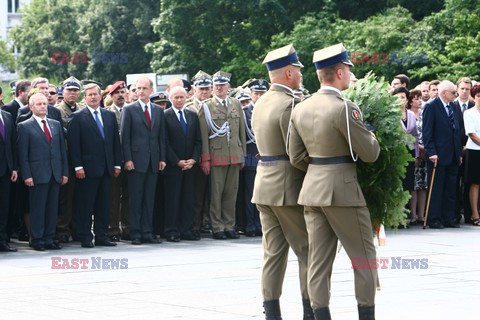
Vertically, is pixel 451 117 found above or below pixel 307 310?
above

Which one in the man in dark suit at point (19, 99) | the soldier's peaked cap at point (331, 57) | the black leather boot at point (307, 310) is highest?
the soldier's peaked cap at point (331, 57)

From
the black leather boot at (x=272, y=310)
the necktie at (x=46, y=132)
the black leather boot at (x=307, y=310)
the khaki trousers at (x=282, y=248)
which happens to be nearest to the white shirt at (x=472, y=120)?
the necktie at (x=46, y=132)

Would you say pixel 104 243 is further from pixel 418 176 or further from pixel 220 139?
pixel 418 176

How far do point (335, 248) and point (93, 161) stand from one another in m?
7.33

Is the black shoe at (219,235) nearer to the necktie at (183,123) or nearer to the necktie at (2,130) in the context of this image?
the necktie at (183,123)

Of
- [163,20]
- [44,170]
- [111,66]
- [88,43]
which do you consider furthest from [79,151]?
[88,43]

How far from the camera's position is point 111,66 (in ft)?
201

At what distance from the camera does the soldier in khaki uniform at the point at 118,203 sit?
16047mm

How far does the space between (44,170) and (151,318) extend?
6011 millimetres

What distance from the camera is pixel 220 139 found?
1623 cm

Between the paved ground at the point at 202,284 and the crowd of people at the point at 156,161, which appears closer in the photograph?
the paved ground at the point at 202,284

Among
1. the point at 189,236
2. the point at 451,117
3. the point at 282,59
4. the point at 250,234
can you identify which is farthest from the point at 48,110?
the point at 282,59

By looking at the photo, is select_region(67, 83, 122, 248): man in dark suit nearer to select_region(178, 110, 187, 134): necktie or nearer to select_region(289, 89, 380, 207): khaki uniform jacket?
select_region(178, 110, 187, 134): necktie

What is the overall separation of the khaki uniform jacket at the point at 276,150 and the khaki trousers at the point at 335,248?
1.42 feet
